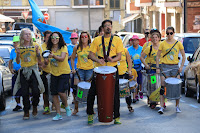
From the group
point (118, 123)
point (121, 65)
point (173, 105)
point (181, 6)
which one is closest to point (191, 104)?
point (173, 105)

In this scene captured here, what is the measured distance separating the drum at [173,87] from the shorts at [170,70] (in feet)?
0.40

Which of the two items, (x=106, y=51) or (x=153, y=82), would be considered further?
(x=153, y=82)

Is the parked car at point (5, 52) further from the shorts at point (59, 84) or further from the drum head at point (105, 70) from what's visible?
the drum head at point (105, 70)

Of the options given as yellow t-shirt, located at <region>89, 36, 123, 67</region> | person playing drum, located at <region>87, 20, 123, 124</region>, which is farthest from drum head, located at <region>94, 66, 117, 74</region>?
yellow t-shirt, located at <region>89, 36, 123, 67</region>

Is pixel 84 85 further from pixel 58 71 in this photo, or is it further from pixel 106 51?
pixel 106 51

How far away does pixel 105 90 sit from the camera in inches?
350

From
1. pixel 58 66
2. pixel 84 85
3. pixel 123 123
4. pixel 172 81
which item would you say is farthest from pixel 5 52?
pixel 123 123

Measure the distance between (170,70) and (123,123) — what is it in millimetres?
1881

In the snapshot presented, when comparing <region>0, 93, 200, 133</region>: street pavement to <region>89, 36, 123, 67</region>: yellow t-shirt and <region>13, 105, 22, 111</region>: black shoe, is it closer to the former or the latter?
<region>13, 105, 22, 111</region>: black shoe

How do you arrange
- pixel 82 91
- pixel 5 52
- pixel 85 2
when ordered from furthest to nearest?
pixel 85 2
pixel 5 52
pixel 82 91

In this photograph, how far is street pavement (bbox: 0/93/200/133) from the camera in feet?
29.5

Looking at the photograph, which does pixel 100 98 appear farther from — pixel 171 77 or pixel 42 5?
pixel 42 5

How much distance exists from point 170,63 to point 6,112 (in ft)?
12.6

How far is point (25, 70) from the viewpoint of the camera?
34.5ft
